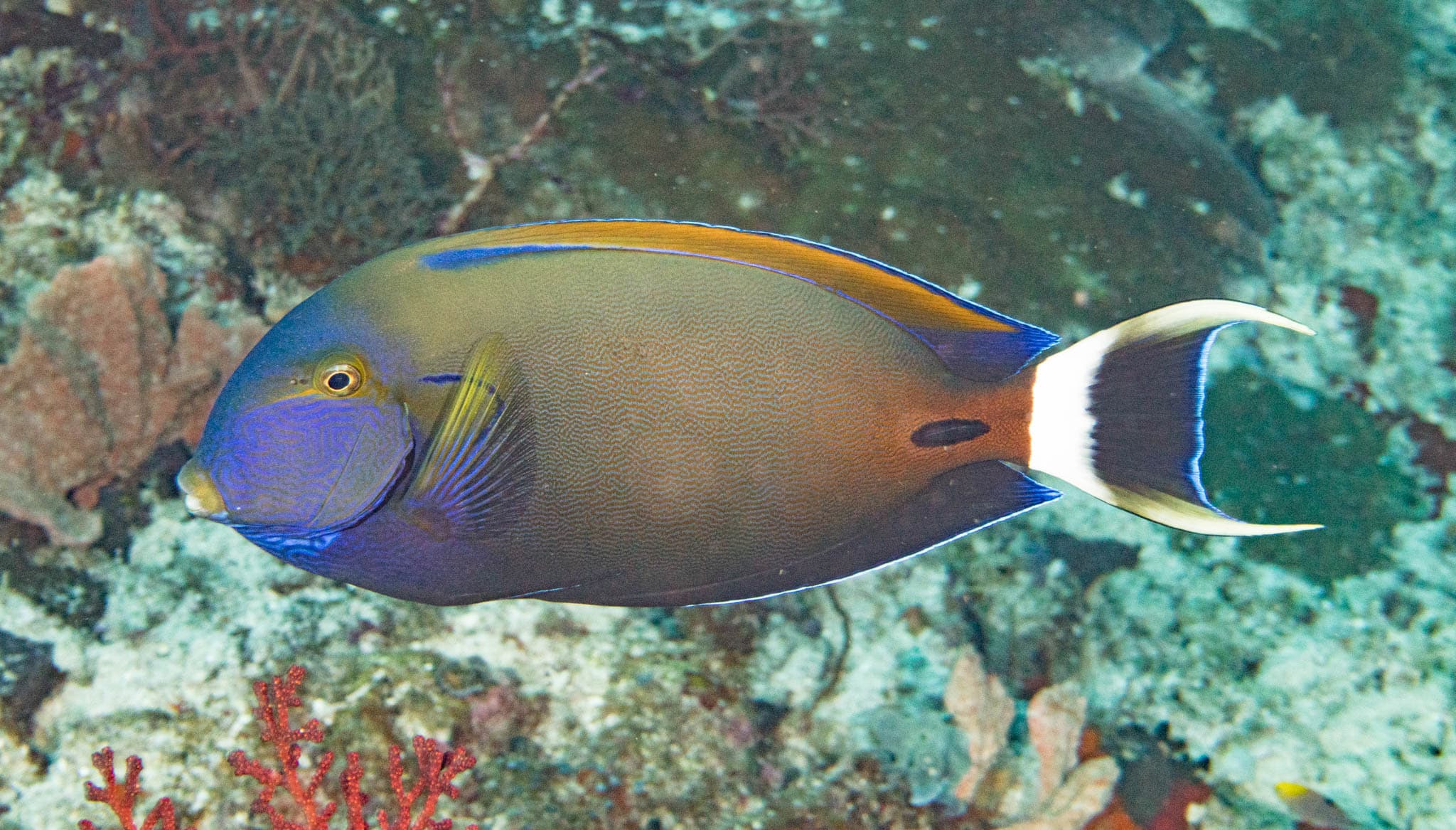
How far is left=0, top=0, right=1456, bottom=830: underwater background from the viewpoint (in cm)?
282

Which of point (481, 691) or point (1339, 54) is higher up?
point (1339, 54)

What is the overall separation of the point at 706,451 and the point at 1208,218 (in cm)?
457

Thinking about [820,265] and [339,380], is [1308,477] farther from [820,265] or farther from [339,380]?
[339,380]

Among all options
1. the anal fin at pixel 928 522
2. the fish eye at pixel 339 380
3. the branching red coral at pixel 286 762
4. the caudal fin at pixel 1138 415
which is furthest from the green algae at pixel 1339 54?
the branching red coral at pixel 286 762

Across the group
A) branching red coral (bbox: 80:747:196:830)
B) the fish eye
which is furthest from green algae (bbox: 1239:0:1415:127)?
branching red coral (bbox: 80:747:196:830)

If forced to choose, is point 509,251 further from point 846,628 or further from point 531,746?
point 846,628

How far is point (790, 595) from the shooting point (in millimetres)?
3428

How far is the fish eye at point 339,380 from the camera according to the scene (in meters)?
1.48

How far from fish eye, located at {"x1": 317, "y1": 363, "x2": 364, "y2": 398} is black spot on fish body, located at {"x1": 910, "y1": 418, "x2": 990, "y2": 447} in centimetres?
99

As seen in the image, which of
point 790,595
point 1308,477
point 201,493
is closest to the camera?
point 201,493

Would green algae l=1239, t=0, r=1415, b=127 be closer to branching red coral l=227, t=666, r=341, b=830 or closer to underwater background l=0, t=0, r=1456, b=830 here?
underwater background l=0, t=0, r=1456, b=830

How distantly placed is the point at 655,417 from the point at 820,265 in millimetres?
409

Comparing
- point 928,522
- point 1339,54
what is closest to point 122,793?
point 928,522

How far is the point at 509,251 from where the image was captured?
1.54 metres
